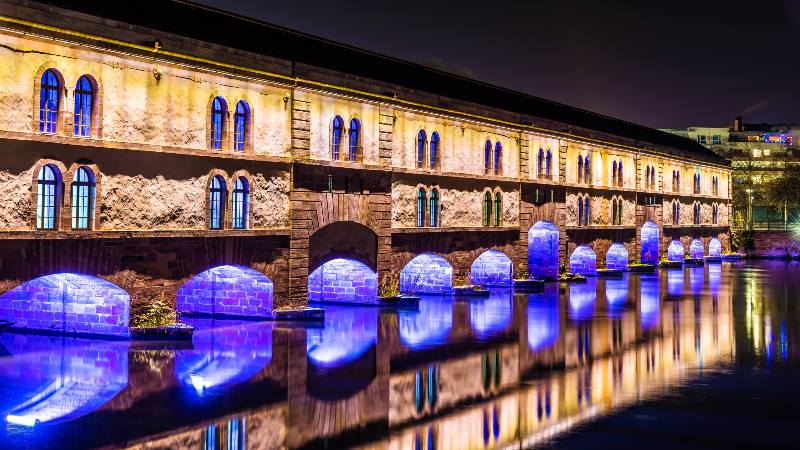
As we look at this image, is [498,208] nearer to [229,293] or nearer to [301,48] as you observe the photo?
[301,48]

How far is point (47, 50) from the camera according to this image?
915 inches

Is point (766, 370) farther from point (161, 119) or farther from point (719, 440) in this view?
point (161, 119)

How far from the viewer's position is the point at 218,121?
93.5 ft

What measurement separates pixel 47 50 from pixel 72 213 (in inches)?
168

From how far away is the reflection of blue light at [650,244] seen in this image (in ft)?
214

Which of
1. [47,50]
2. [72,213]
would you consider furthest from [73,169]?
[47,50]

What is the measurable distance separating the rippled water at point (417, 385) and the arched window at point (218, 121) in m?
5.87

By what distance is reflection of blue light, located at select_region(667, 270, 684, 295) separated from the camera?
151ft

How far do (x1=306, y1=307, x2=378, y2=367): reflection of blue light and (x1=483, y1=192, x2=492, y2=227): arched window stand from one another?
1033 centimetres

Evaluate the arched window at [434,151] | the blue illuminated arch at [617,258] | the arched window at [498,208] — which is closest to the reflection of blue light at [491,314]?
the arched window at [498,208]

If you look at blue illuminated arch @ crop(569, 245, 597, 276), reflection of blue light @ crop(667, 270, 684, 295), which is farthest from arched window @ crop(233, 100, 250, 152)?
blue illuminated arch @ crop(569, 245, 597, 276)

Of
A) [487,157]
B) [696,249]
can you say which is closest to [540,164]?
[487,157]

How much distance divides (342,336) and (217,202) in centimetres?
584

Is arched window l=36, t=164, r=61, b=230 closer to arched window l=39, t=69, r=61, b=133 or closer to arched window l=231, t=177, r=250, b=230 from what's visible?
arched window l=39, t=69, r=61, b=133
